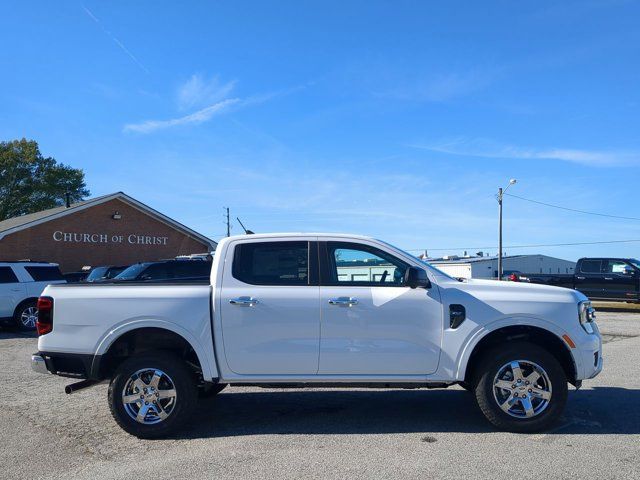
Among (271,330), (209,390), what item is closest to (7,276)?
(209,390)

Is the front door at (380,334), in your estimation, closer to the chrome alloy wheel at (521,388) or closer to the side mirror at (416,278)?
the side mirror at (416,278)

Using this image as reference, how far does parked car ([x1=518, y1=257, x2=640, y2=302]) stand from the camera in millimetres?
20141

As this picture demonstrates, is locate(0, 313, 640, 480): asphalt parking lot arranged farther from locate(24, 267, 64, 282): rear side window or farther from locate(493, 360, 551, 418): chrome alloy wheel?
locate(24, 267, 64, 282): rear side window

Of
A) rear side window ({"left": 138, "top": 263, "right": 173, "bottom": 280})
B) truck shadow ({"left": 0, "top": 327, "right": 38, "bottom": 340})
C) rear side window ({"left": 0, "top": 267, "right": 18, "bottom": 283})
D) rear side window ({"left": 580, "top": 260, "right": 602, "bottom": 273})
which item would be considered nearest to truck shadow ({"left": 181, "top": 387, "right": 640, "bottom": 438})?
rear side window ({"left": 138, "top": 263, "right": 173, "bottom": 280})

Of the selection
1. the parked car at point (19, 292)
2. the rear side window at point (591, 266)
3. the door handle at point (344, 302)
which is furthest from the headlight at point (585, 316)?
the rear side window at point (591, 266)

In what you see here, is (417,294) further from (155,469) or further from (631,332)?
(631,332)

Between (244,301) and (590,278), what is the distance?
18384 millimetres

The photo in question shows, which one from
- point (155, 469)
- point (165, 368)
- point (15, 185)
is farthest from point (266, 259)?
point (15, 185)

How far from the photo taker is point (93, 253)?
31453 millimetres

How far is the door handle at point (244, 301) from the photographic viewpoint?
554 centimetres

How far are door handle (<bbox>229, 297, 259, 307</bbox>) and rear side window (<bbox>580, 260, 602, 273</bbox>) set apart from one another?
60.5 feet

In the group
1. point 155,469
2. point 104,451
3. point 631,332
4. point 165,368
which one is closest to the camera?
point 155,469

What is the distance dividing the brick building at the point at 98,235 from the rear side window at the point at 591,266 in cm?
2258

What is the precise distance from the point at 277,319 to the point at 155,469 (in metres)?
1.68
